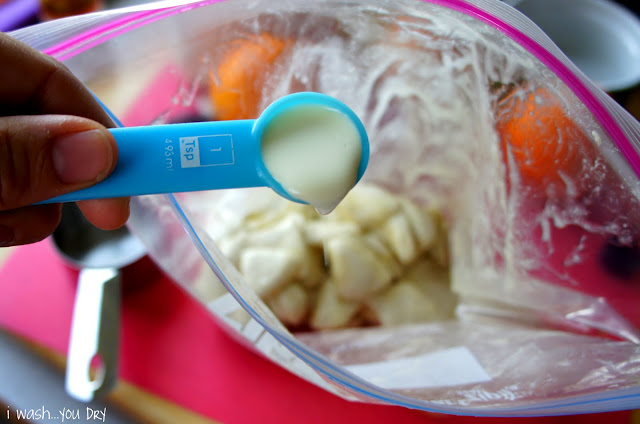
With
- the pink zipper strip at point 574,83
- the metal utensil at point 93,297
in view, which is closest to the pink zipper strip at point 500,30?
the pink zipper strip at point 574,83

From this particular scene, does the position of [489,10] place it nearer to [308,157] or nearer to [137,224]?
[308,157]

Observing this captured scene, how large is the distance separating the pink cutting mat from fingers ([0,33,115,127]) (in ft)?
0.82

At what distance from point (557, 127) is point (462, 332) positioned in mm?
288

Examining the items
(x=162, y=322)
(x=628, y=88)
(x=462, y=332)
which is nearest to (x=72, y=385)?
(x=162, y=322)

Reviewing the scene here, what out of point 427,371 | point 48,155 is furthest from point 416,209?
point 48,155

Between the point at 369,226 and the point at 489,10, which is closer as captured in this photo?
the point at 489,10

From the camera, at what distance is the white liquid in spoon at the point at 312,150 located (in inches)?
16.0

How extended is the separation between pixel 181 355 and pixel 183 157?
37 centimetres

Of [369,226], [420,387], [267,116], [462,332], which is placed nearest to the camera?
[267,116]

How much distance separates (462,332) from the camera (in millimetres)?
622

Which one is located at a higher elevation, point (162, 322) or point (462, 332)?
point (462, 332)

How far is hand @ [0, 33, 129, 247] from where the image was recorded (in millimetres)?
368

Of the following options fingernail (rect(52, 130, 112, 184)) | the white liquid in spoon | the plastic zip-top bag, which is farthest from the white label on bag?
fingernail (rect(52, 130, 112, 184))

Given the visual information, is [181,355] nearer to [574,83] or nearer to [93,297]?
[93,297]
